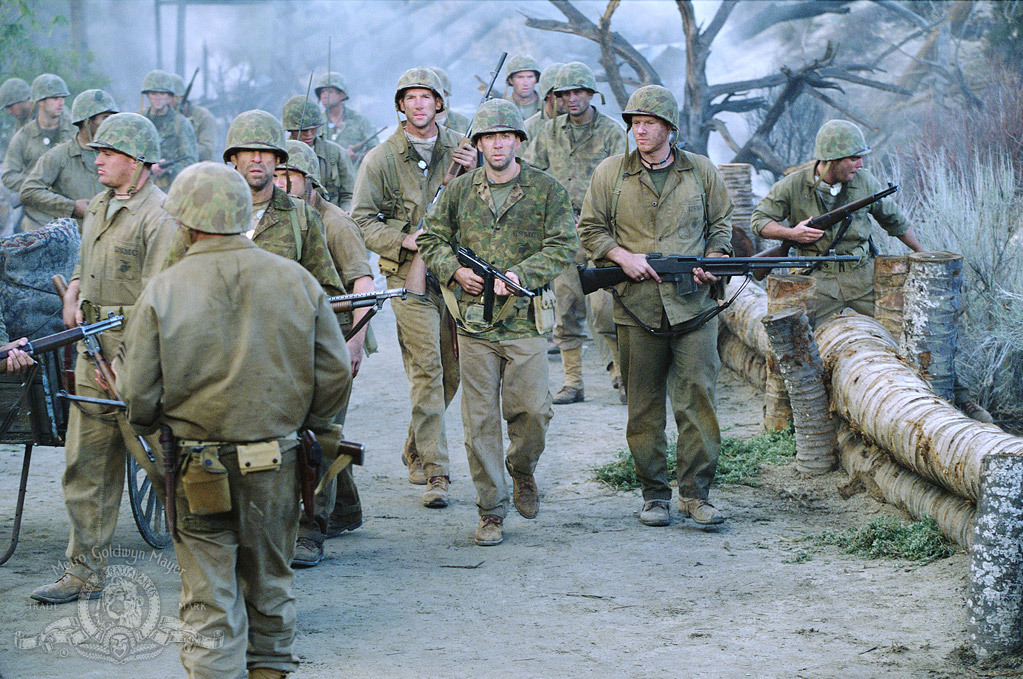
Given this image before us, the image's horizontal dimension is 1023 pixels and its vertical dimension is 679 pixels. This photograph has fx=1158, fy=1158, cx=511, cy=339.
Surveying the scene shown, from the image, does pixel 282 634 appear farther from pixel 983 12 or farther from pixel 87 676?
pixel 983 12

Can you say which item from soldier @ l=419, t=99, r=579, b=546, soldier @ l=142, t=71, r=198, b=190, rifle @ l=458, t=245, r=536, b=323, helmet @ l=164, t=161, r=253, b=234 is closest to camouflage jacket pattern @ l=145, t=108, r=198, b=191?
soldier @ l=142, t=71, r=198, b=190

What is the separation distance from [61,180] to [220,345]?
6.36 meters

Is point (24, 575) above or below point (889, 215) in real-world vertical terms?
below

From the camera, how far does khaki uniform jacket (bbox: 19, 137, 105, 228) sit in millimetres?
9352

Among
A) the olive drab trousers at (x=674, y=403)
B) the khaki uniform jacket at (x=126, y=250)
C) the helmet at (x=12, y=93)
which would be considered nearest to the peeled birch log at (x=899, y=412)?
the olive drab trousers at (x=674, y=403)

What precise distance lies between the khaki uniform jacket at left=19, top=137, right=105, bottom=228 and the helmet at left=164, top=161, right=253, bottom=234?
5.89 metres

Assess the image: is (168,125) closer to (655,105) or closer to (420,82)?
(420,82)

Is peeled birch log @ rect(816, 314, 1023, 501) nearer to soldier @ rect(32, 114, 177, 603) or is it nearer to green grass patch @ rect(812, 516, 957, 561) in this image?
green grass patch @ rect(812, 516, 957, 561)

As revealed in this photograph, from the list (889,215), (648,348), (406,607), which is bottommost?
(406,607)

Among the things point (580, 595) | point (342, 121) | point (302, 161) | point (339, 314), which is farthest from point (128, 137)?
point (342, 121)

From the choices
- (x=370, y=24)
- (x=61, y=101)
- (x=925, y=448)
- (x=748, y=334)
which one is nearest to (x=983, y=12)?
(x=370, y=24)

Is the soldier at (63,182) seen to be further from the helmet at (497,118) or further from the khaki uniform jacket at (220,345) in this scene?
the khaki uniform jacket at (220,345)

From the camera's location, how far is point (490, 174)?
6.31m

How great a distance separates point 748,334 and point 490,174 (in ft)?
13.2
